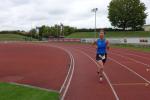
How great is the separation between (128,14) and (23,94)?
7704 centimetres

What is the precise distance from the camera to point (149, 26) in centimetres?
10162

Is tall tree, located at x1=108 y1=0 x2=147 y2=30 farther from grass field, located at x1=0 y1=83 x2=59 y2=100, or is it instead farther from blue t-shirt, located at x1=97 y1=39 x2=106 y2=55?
grass field, located at x1=0 y1=83 x2=59 y2=100

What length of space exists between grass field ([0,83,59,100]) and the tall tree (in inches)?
2938

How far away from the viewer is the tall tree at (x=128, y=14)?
276ft

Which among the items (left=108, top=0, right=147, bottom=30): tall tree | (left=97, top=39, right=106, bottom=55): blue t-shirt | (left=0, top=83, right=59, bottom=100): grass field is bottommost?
(left=0, top=83, right=59, bottom=100): grass field

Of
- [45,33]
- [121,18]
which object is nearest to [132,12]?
[121,18]

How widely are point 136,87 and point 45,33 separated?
5521 inches

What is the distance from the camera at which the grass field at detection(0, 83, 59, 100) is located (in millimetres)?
9750

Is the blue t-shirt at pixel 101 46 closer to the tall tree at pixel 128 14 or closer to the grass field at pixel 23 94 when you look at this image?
the grass field at pixel 23 94

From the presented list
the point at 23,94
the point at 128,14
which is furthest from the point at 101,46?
the point at 128,14

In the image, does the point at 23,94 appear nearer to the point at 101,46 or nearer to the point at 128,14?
the point at 101,46

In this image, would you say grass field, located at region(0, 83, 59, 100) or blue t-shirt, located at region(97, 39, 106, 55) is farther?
blue t-shirt, located at region(97, 39, 106, 55)

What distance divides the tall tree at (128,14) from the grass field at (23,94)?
74.6 metres

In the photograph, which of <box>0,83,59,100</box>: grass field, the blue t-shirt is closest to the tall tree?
the blue t-shirt
